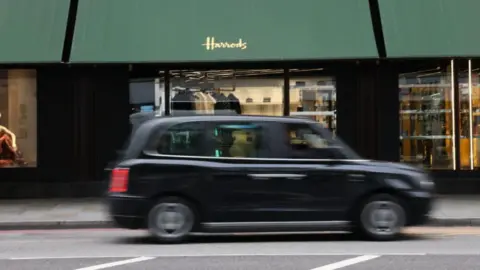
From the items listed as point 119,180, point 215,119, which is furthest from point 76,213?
point 215,119

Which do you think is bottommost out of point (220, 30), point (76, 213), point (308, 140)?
point (76, 213)

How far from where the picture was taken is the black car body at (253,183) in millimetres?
9789

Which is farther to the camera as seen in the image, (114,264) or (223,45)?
(223,45)

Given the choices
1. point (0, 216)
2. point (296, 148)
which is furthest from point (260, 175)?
point (0, 216)

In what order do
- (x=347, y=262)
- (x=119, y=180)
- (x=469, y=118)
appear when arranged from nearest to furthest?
(x=347, y=262)
(x=119, y=180)
(x=469, y=118)

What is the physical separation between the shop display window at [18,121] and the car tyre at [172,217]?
296 inches

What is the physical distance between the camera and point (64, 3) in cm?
1462

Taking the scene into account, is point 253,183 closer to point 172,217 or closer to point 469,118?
point 172,217

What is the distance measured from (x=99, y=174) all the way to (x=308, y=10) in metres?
6.23

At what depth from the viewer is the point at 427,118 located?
54.7ft

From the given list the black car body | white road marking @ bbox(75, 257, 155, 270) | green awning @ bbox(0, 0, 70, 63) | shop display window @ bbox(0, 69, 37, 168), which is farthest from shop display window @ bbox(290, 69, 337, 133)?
white road marking @ bbox(75, 257, 155, 270)

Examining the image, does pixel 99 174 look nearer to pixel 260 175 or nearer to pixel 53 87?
pixel 53 87

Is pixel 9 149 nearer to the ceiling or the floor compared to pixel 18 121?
nearer to the floor

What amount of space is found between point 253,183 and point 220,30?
5167mm
